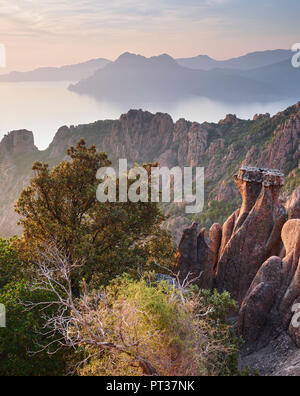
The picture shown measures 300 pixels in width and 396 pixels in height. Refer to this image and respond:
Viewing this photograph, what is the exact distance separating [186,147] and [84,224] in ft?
430

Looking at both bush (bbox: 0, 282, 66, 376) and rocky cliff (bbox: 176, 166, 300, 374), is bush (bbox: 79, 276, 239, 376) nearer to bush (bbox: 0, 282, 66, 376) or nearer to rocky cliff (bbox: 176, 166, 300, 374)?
bush (bbox: 0, 282, 66, 376)

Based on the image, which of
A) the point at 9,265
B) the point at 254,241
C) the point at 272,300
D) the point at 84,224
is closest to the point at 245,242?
the point at 254,241

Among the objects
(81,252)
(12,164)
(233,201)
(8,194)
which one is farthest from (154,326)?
(12,164)

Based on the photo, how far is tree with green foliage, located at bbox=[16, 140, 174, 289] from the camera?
2300cm

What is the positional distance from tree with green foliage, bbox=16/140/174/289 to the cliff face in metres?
58.1

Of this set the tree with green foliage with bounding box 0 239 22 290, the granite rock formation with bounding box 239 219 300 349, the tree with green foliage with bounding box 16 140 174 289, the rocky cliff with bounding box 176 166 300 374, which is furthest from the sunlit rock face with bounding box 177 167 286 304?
the tree with green foliage with bounding box 0 239 22 290

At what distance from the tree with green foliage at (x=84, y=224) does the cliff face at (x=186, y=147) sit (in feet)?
191

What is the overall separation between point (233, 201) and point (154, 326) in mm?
84724

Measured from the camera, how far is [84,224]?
82.0ft

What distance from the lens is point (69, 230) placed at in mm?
22703

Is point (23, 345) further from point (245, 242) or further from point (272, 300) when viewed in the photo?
point (245, 242)

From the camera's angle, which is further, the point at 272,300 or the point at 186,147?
the point at 186,147

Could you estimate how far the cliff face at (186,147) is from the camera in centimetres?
9912
